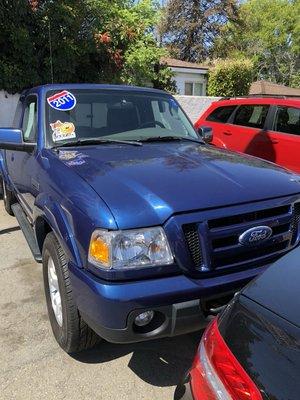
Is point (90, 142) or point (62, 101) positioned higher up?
point (62, 101)

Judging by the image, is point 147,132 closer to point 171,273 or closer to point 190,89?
point 171,273

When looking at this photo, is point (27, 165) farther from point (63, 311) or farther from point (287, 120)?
point (287, 120)

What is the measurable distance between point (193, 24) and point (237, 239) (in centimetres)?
3432

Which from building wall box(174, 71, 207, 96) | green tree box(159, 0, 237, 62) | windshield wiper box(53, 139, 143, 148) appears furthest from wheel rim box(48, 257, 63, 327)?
green tree box(159, 0, 237, 62)

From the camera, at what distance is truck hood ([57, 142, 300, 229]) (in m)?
2.69

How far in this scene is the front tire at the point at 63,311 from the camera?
2.96m

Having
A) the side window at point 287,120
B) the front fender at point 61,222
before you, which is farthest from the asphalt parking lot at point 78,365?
the side window at point 287,120

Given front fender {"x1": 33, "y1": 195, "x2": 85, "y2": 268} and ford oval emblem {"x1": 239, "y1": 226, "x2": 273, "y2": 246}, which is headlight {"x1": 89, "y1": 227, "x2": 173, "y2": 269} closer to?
front fender {"x1": 33, "y1": 195, "x2": 85, "y2": 268}

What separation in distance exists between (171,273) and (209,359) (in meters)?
0.98

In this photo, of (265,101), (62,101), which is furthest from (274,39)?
(62,101)

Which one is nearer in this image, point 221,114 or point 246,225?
point 246,225

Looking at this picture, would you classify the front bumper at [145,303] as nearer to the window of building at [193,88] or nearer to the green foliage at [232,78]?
the green foliage at [232,78]

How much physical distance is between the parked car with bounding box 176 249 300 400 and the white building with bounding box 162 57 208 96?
2203 cm

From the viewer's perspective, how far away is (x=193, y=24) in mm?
34406
